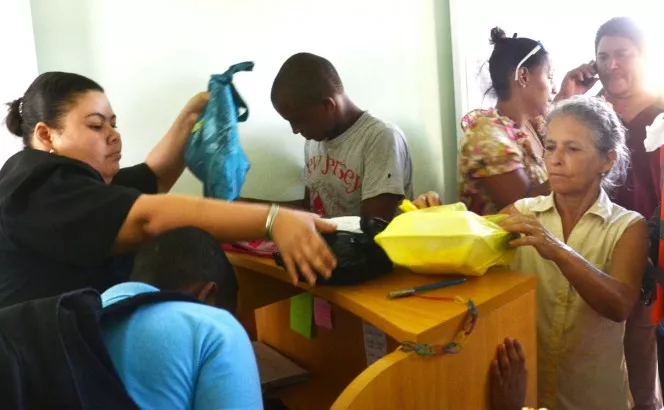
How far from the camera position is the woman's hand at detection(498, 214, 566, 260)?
3.34 ft

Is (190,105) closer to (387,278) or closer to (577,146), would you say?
(387,278)

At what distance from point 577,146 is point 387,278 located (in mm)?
519

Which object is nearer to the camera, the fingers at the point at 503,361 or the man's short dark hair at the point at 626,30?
the fingers at the point at 503,361

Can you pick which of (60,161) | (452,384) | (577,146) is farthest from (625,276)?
(60,161)

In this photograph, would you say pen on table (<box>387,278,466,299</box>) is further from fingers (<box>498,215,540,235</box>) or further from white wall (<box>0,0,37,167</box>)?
white wall (<box>0,0,37,167</box>)

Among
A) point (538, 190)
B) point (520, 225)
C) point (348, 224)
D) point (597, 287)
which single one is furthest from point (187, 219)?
point (538, 190)

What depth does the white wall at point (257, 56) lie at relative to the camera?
177cm

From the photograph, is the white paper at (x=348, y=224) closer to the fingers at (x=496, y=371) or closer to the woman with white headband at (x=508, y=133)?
the fingers at (x=496, y=371)

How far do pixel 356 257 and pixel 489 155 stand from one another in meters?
0.72

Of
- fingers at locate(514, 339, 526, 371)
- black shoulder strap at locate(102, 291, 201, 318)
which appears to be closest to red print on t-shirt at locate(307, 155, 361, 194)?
fingers at locate(514, 339, 526, 371)

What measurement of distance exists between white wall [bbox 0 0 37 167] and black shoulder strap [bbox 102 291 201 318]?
3.48 feet

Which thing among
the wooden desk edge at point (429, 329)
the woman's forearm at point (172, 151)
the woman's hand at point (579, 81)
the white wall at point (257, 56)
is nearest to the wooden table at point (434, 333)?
the wooden desk edge at point (429, 329)

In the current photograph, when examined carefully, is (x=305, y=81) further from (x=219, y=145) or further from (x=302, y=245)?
(x=302, y=245)

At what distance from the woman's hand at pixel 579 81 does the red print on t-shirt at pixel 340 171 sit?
704mm
